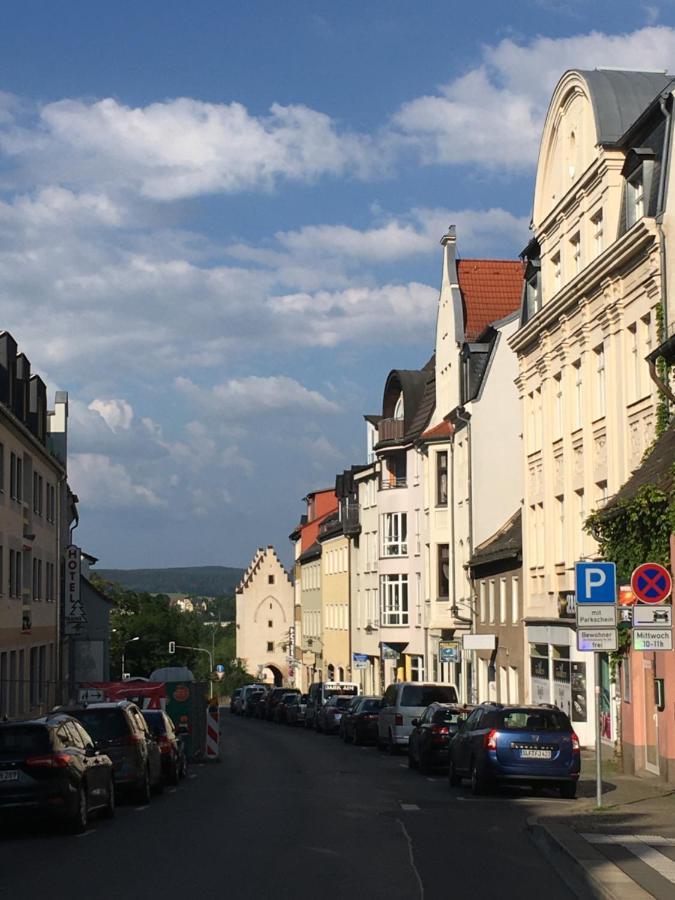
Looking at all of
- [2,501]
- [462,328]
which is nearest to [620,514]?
[2,501]

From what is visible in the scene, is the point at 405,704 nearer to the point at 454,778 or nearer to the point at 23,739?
the point at 454,778

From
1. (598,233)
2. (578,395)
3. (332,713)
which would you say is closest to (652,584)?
(598,233)

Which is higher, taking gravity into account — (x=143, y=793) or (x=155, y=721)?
(x=155, y=721)

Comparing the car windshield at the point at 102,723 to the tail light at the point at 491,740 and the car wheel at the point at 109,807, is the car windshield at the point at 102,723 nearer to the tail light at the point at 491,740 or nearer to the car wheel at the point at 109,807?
the car wheel at the point at 109,807

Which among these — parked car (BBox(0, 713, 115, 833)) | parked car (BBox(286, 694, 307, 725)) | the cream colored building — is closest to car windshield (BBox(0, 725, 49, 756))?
parked car (BBox(0, 713, 115, 833))

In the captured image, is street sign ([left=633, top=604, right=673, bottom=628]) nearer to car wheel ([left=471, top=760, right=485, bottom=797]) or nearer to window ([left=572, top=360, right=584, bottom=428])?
car wheel ([left=471, top=760, right=485, bottom=797])

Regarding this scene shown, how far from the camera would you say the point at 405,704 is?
3850 cm

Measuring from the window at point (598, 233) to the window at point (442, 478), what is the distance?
22.7m

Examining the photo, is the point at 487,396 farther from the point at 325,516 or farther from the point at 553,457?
the point at 325,516

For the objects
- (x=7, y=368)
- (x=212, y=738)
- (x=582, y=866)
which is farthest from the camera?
(x=7, y=368)

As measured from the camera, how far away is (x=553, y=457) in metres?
37.8

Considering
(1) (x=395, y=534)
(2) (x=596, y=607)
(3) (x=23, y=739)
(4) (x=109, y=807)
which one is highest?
(1) (x=395, y=534)

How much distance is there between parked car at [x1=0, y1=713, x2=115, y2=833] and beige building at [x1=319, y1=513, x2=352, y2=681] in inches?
2485

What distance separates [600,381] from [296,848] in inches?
795
